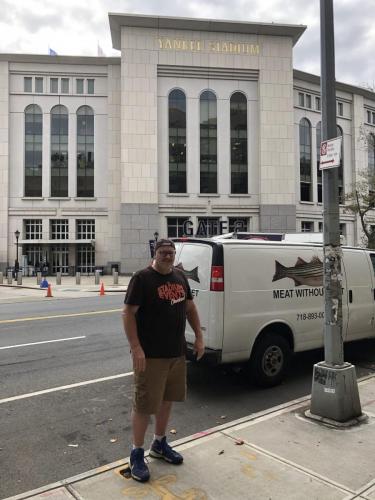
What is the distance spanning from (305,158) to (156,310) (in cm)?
4797

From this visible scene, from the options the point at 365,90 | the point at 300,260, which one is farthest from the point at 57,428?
the point at 365,90

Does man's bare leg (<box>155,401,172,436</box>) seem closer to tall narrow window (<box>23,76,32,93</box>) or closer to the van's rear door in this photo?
the van's rear door

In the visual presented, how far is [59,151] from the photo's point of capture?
144ft

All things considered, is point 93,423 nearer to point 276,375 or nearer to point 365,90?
point 276,375

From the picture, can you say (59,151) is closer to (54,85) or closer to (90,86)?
(54,85)

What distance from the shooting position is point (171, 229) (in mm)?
43656

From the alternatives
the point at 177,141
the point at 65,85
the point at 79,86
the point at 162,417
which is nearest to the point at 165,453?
the point at 162,417

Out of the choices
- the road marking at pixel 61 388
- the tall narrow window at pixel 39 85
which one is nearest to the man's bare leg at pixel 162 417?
the road marking at pixel 61 388

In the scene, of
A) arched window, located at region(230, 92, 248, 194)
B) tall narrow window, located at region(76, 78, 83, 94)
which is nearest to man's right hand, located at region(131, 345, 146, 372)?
arched window, located at region(230, 92, 248, 194)

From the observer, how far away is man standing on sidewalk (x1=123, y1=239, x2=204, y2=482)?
3.65m

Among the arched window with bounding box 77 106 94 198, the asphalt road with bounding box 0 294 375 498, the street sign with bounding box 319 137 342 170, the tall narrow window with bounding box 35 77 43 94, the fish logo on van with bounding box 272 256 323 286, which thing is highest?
the tall narrow window with bounding box 35 77 43 94

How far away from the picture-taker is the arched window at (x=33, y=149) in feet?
143

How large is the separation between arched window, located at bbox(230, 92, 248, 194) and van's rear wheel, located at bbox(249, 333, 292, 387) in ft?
128

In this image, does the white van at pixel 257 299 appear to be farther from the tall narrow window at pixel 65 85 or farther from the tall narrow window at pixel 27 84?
the tall narrow window at pixel 27 84
